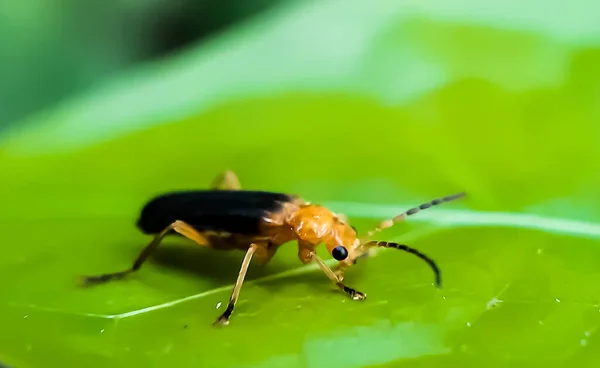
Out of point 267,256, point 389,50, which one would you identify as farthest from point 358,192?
point 389,50

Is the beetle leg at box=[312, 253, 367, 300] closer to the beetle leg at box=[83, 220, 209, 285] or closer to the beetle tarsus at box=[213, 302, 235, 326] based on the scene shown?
the beetle tarsus at box=[213, 302, 235, 326]

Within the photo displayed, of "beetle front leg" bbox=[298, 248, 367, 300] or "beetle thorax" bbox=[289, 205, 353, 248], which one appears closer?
"beetle front leg" bbox=[298, 248, 367, 300]

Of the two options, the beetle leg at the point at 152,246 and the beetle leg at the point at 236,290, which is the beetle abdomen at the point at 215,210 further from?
the beetle leg at the point at 236,290

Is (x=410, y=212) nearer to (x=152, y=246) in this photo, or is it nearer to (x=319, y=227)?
(x=319, y=227)

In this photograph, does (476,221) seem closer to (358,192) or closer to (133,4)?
(358,192)

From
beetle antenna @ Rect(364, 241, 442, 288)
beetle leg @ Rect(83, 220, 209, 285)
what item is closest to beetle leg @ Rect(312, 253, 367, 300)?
beetle antenna @ Rect(364, 241, 442, 288)

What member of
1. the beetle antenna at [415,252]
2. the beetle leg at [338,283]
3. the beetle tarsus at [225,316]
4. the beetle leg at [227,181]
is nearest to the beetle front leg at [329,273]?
the beetle leg at [338,283]

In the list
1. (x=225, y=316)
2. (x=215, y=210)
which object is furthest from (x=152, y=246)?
(x=225, y=316)
